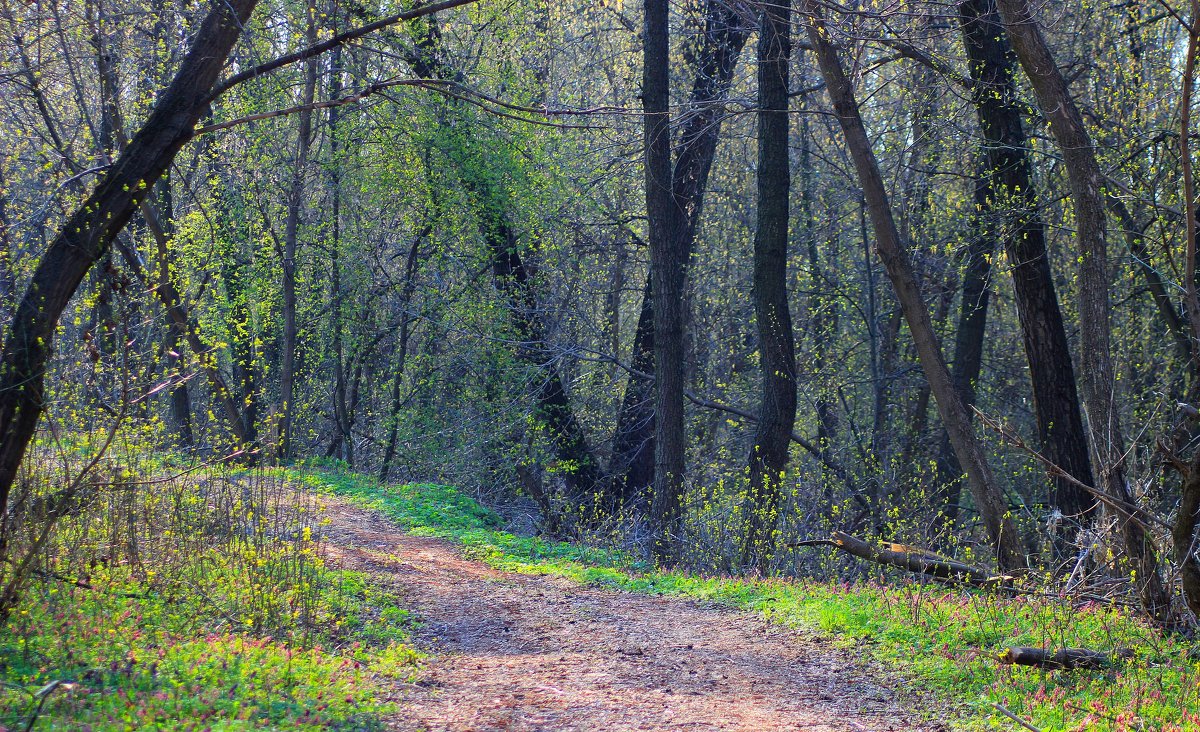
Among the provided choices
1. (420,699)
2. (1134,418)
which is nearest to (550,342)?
(1134,418)

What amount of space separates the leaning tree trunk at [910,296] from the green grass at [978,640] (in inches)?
85.2

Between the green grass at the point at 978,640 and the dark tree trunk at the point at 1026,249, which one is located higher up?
the dark tree trunk at the point at 1026,249

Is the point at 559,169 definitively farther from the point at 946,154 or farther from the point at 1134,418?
the point at 1134,418

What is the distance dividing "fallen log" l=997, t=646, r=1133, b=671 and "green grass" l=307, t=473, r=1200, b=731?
0.06m

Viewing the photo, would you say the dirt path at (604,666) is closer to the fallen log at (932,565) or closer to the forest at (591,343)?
the forest at (591,343)

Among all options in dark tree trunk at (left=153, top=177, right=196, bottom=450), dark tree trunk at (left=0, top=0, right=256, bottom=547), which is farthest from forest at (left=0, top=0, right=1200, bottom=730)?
dark tree trunk at (left=153, top=177, right=196, bottom=450)

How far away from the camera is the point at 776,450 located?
510 inches

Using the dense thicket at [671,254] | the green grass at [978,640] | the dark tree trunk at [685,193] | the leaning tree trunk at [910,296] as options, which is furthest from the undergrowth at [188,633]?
the dark tree trunk at [685,193]

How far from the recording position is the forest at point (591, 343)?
19.7 ft

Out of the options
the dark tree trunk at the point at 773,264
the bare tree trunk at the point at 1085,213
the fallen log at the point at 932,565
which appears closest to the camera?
the fallen log at the point at 932,565

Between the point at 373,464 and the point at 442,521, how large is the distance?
8119mm

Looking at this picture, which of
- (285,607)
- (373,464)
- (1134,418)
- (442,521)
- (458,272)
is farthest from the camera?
(373,464)

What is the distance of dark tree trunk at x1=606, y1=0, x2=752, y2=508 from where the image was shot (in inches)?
562

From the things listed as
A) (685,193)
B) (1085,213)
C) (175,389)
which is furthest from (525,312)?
(1085,213)
